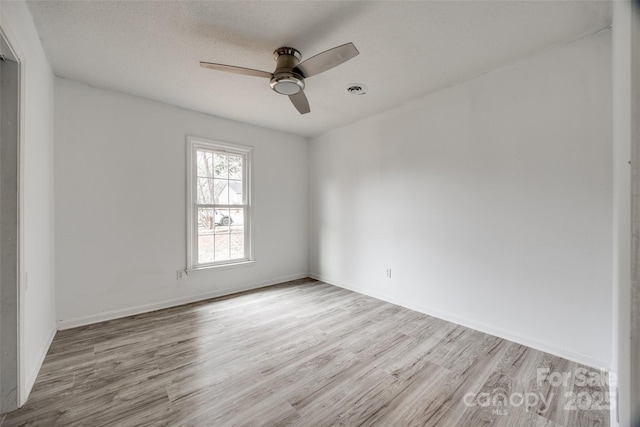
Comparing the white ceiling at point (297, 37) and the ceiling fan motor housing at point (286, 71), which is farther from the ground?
the white ceiling at point (297, 37)

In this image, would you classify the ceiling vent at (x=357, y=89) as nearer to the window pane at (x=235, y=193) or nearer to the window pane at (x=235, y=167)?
the window pane at (x=235, y=167)

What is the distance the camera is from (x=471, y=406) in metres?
1.72

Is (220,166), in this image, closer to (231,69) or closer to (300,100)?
(300,100)

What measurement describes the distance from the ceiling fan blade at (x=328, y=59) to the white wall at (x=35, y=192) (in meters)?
1.70

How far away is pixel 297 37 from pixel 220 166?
2338 millimetres

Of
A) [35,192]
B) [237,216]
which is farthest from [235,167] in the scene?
[35,192]

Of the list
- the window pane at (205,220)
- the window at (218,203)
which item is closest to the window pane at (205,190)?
the window at (218,203)

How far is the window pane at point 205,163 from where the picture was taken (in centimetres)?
372

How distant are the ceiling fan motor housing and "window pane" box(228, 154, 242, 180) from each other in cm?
201

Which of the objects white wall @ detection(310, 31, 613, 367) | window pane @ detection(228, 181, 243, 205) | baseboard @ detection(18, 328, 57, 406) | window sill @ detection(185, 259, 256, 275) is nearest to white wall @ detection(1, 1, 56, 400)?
baseboard @ detection(18, 328, 57, 406)

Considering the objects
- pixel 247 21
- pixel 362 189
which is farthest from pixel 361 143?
pixel 247 21

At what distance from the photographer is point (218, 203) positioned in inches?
152

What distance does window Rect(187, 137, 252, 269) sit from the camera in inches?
142

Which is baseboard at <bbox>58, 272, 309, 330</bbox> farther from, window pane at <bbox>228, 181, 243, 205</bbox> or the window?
window pane at <bbox>228, 181, 243, 205</bbox>
